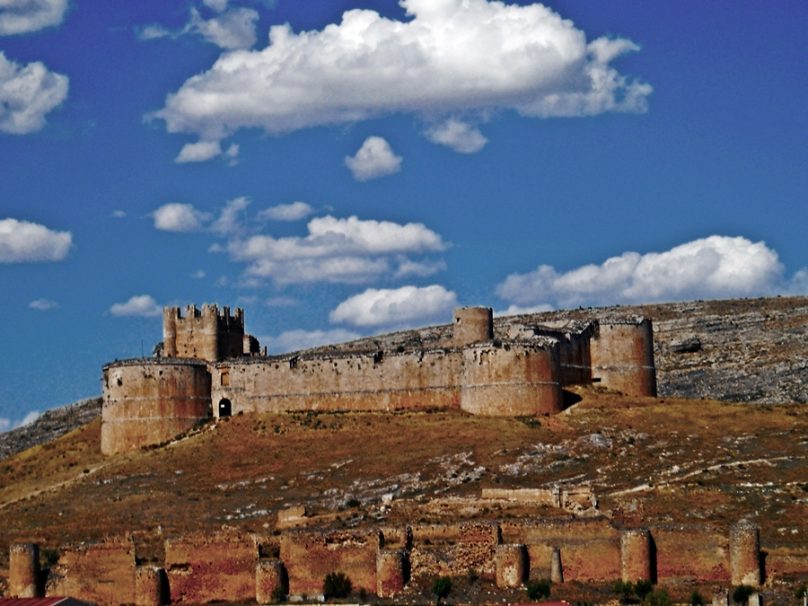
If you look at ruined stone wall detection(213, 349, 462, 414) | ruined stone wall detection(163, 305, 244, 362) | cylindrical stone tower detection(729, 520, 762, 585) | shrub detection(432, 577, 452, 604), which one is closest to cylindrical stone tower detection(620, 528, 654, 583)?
cylindrical stone tower detection(729, 520, 762, 585)

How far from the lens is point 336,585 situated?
6650 cm

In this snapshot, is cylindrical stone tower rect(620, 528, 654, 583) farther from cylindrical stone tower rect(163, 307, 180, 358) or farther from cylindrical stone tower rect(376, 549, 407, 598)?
cylindrical stone tower rect(163, 307, 180, 358)

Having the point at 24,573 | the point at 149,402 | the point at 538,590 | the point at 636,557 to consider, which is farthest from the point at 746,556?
the point at 149,402

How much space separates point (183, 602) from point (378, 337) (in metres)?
82.1

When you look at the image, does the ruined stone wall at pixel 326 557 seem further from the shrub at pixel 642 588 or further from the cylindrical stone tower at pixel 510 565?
the shrub at pixel 642 588

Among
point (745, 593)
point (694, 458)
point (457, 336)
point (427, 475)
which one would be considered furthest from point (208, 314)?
point (745, 593)

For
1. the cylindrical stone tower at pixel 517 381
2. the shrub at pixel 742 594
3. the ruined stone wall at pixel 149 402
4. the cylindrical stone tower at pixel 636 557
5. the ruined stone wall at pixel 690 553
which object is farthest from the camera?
the ruined stone wall at pixel 149 402

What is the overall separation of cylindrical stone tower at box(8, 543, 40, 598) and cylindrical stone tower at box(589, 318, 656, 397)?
36.6m

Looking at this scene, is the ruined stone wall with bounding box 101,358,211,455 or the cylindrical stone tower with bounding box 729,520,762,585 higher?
the ruined stone wall with bounding box 101,358,211,455

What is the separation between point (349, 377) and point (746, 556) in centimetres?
3477

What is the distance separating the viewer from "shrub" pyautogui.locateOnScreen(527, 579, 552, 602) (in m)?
63.3

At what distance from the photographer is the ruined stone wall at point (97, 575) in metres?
68.2

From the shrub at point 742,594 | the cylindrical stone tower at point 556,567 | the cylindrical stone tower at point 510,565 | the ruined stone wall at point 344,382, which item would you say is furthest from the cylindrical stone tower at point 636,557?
the ruined stone wall at point 344,382

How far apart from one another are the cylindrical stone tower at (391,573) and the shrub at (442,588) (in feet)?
3.98
